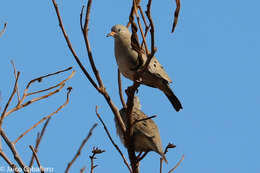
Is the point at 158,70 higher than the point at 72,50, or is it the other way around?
the point at 158,70

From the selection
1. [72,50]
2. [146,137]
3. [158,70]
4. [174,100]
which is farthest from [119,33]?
[72,50]

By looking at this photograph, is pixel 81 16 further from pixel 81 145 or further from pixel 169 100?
pixel 169 100

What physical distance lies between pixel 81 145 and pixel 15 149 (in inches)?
11.8

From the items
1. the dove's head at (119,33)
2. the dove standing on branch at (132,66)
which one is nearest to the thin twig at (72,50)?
the dove standing on branch at (132,66)

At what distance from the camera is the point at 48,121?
2258 mm

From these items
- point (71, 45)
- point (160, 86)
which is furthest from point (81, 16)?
point (160, 86)

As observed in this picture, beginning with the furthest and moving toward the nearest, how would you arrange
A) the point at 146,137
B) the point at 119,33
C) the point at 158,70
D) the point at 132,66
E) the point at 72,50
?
the point at 119,33
the point at 158,70
the point at 132,66
the point at 146,137
the point at 72,50

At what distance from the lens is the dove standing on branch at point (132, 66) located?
186 inches

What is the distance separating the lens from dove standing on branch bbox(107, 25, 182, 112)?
15.5 ft

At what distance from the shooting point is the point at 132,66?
15.4 ft

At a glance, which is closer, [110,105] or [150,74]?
[110,105]

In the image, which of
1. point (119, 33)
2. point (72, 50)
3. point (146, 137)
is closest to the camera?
point (72, 50)

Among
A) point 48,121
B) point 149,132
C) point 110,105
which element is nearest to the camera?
point 48,121

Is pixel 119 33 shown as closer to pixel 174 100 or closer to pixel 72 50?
pixel 174 100
